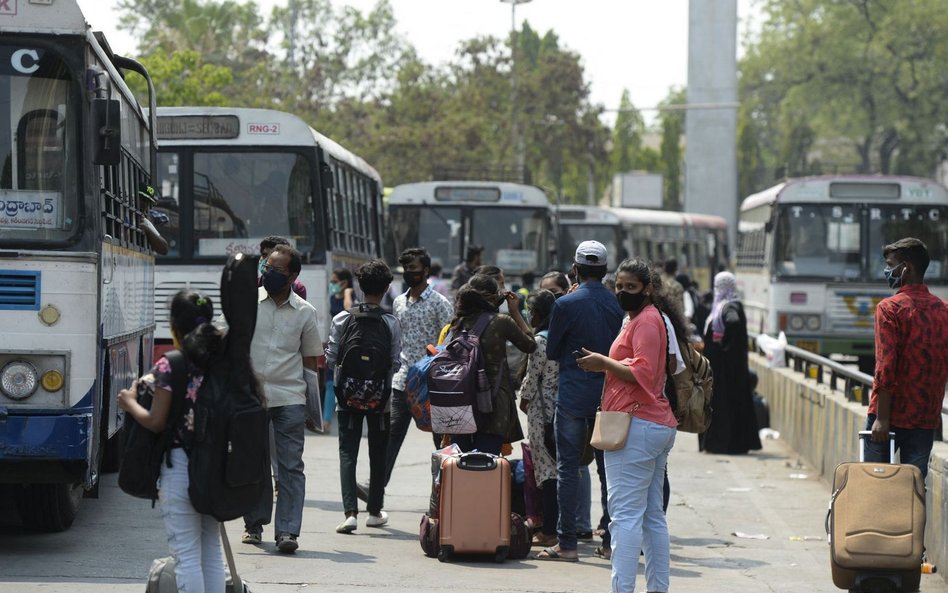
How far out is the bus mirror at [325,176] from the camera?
17.0 m

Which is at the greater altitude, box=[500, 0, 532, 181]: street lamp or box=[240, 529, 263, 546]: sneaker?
box=[500, 0, 532, 181]: street lamp

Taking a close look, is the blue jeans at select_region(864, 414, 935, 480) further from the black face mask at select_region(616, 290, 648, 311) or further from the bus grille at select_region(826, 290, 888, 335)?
the bus grille at select_region(826, 290, 888, 335)

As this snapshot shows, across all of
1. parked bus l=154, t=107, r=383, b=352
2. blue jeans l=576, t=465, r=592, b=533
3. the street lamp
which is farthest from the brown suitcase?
the street lamp

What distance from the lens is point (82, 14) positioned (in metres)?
9.06

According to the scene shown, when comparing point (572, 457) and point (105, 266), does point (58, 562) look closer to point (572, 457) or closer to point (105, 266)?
point (105, 266)

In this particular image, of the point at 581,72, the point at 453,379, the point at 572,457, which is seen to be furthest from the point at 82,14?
the point at 581,72

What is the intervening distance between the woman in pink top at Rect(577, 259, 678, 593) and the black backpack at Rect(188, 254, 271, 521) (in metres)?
1.83

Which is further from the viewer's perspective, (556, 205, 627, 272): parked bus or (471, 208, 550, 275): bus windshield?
(556, 205, 627, 272): parked bus

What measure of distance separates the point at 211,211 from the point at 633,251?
74.0 ft

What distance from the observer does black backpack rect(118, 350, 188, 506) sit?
254 inches

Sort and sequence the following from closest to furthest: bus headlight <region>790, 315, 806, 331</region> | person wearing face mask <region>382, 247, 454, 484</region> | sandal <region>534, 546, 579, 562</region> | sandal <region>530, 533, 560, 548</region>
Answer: sandal <region>534, 546, 579, 562</region>
sandal <region>530, 533, 560, 548</region>
person wearing face mask <region>382, 247, 454, 484</region>
bus headlight <region>790, 315, 806, 331</region>

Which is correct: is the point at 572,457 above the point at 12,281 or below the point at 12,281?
below

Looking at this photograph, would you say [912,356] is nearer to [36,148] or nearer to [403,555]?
[403,555]

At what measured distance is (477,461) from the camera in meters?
9.62
